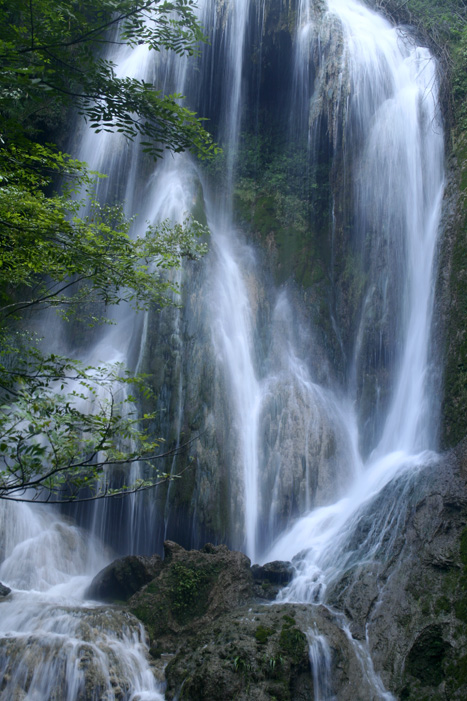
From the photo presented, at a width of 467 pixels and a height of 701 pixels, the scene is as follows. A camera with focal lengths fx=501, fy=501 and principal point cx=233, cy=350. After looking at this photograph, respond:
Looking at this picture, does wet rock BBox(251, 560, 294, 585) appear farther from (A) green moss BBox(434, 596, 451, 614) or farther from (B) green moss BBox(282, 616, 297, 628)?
(A) green moss BBox(434, 596, 451, 614)

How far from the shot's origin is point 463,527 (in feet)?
25.0

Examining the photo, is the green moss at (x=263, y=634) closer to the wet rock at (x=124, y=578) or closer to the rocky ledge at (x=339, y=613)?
the rocky ledge at (x=339, y=613)

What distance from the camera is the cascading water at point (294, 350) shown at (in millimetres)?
10102

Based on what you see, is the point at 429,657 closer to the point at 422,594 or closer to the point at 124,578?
the point at 422,594

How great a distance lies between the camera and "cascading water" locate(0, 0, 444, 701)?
10102 mm

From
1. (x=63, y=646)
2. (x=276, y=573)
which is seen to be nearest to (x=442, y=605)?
(x=276, y=573)

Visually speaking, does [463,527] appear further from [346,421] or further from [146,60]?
[146,60]

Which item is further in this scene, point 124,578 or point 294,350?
point 294,350

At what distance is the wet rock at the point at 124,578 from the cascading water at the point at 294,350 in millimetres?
579

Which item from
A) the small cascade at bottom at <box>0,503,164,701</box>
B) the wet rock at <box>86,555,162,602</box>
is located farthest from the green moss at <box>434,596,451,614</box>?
the wet rock at <box>86,555,162,602</box>

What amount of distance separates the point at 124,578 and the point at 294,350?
8231 mm

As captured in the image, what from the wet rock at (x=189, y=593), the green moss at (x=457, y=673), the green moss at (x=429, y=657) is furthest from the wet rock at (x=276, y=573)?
the green moss at (x=457, y=673)

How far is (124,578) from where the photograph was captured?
9703 mm

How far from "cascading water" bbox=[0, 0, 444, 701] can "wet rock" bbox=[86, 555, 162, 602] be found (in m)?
0.58
